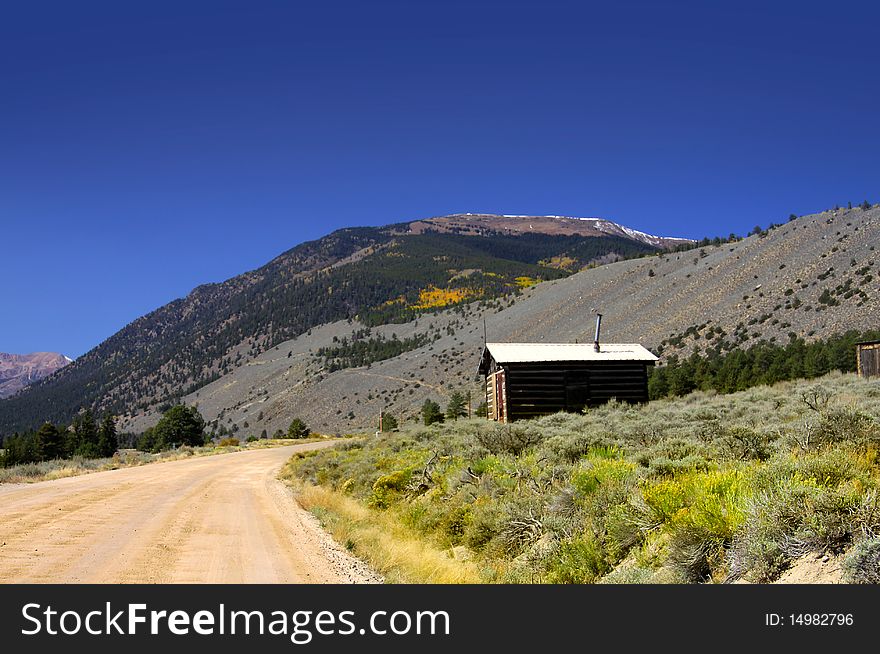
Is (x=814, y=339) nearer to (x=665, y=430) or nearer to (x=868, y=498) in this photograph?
(x=665, y=430)

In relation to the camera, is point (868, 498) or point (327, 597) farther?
point (327, 597)

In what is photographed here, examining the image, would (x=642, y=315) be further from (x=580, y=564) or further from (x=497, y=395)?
(x=580, y=564)

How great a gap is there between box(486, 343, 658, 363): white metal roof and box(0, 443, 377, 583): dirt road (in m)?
15.5

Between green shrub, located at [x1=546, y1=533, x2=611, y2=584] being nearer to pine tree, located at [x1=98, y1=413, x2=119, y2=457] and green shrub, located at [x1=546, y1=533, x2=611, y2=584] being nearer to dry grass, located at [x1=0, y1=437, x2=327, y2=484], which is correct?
dry grass, located at [x1=0, y1=437, x2=327, y2=484]

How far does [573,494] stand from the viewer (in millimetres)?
8055

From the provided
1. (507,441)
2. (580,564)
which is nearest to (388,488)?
(507,441)

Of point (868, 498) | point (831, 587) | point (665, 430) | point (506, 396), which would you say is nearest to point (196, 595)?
point (831, 587)

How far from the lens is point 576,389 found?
102 feet

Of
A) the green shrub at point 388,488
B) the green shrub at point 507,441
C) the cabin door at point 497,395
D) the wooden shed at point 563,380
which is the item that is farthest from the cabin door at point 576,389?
the green shrub at point 388,488

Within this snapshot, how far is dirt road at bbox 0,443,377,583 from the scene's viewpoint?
753 cm

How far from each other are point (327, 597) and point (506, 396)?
82.6 ft

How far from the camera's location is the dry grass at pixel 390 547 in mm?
7551

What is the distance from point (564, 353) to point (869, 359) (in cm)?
1266

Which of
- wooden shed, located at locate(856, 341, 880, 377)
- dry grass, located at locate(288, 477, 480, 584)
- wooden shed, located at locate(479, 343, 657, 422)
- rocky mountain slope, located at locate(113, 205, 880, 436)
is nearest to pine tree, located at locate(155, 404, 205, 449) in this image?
rocky mountain slope, located at locate(113, 205, 880, 436)
